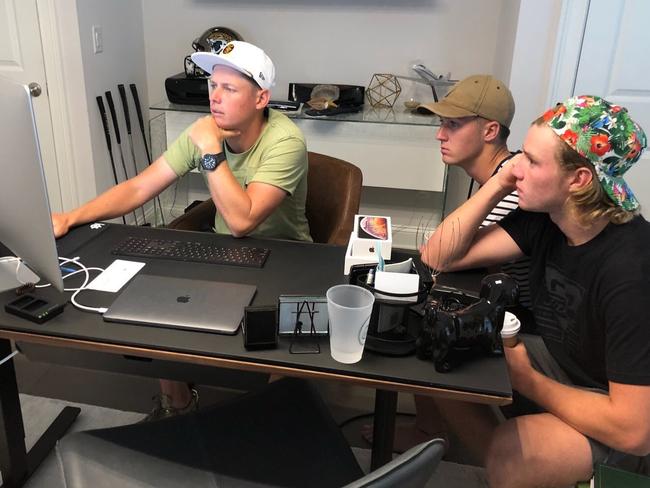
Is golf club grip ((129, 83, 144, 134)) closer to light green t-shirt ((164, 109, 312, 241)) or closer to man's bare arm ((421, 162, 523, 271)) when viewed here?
light green t-shirt ((164, 109, 312, 241))

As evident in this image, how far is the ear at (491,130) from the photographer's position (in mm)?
1774

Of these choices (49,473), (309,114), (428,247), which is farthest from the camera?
(309,114)

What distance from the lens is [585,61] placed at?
8.59 feet

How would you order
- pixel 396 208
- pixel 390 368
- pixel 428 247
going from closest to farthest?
1. pixel 390 368
2. pixel 428 247
3. pixel 396 208

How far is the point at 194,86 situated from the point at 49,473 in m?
2.00

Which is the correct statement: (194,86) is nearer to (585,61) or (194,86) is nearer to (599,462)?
(585,61)

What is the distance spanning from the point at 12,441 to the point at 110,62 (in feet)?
6.97

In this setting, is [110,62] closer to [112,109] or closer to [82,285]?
[112,109]

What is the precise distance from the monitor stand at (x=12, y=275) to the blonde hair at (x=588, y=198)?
121cm

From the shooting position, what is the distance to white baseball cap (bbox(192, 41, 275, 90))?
1759 mm

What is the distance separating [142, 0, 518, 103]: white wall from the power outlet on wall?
48 cm

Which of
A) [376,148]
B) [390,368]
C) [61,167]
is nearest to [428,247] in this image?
[390,368]

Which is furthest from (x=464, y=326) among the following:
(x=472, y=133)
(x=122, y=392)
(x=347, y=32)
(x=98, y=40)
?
(x=98, y=40)

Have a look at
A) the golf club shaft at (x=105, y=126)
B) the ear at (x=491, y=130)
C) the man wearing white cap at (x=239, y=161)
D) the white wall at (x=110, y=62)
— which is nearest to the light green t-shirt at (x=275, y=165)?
the man wearing white cap at (x=239, y=161)
